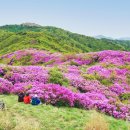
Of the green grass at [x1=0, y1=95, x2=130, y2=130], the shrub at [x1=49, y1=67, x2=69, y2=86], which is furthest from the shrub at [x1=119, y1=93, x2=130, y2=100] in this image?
the green grass at [x1=0, y1=95, x2=130, y2=130]

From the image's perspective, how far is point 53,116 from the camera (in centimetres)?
2030

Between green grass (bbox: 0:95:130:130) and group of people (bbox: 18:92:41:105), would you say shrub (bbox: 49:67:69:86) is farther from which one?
green grass (bbox: 0:95:130:130)

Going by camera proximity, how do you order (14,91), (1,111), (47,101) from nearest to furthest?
1. (1,111)
2. (47,101)
3. (14,91)

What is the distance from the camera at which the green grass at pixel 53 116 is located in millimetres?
18844

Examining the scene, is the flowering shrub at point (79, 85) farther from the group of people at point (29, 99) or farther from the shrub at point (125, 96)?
the group of people at point (29, 99)

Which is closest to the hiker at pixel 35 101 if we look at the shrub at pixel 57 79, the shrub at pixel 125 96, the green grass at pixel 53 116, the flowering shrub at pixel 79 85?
the green grass at pixel 53 116

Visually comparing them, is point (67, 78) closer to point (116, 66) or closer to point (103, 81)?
point (103, 81)

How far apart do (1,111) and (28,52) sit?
49.6m

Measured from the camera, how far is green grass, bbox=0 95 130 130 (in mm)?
18844

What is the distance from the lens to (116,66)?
42.4 metres

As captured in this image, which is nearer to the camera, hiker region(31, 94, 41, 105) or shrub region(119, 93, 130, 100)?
hiker region(31, 94, 41, 105)

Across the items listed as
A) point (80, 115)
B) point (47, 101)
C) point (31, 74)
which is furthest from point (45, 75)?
point (80, 115)

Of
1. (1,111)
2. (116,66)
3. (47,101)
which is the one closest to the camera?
(1,111)

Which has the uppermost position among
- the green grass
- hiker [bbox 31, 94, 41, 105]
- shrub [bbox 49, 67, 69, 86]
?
shrub [bbox 49, 67, 69, 86]
